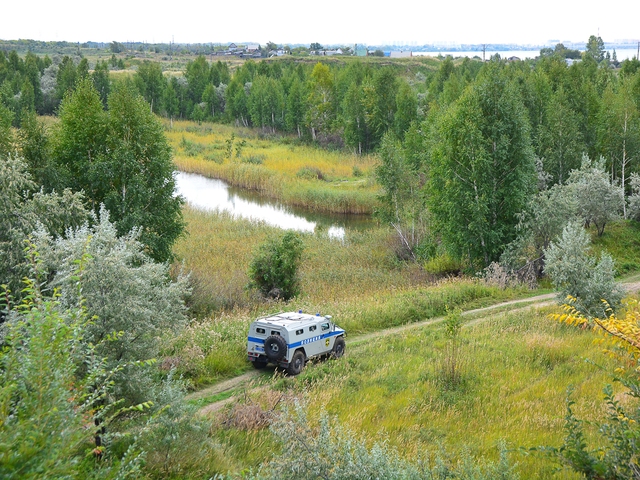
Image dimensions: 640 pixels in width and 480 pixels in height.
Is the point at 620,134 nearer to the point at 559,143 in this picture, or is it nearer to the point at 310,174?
the point at 559,143

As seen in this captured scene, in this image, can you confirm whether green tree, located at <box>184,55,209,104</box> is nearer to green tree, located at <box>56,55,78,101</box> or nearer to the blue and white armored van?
green tree, located at <box>56,55,78,101</box>

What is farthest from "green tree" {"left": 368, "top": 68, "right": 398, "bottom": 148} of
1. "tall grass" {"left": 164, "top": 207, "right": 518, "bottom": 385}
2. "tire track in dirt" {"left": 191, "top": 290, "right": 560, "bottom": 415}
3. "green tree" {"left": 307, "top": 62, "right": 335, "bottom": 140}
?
"tire track in dirt" {"left": 191, "top": 290, "right": 560, "bottom": 415}

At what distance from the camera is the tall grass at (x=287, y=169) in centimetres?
4941

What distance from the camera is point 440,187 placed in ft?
108

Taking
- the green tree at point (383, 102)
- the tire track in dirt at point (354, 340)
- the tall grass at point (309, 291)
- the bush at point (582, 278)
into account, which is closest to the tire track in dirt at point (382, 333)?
the tire track in dirt at point (354, 340)

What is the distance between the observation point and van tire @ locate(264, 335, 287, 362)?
51.4 ft

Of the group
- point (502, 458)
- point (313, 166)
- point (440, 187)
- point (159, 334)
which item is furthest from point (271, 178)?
point (502, 458)

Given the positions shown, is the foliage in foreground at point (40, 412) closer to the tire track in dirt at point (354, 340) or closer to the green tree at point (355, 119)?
the tire track in dirt at point (354, 340)

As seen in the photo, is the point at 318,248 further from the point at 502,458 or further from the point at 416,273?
the point at 502,458

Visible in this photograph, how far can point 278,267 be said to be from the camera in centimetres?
2439

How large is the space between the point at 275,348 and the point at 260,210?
1335 inches

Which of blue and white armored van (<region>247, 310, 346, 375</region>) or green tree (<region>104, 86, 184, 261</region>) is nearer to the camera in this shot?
blue and white armored van (<region>247, 310, 346, 375</region>)

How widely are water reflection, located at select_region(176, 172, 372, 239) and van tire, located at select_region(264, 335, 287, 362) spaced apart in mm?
23946

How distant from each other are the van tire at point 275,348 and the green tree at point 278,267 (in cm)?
829
